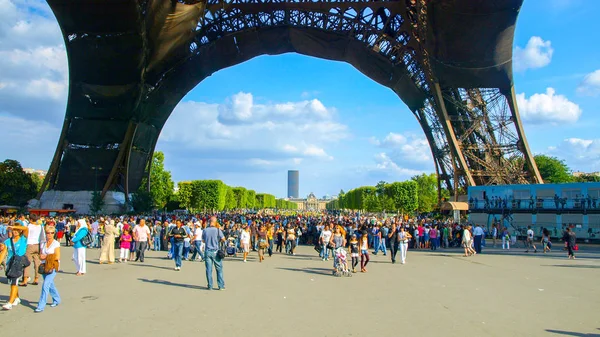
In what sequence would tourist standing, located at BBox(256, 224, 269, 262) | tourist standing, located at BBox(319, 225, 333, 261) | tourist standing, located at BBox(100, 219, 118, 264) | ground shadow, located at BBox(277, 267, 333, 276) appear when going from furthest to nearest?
tourist standing, located at BBox(319, 225, 333, 261) < tourist standing, located at BBox(256, 224, 269, 262) < tourist standing, located at BBox(100, 219, 118, 264) < ground shadow, located at BBox(277, 267, 333, 276)

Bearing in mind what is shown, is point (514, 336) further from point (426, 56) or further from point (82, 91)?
point (82, 91)

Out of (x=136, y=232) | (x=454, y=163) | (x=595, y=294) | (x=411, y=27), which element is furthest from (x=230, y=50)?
(x=595, y=294)

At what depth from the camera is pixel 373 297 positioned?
10.7m

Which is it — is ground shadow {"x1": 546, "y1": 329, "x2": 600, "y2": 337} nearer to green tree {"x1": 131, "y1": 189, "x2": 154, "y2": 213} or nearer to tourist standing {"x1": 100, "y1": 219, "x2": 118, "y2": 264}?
tourist standing {"x1": 100, "y1": 219, "x2": 118, "y2": 264}

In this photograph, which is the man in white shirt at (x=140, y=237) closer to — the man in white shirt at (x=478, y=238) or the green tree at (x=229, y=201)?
the man in white shirt at (x=478, y=238)

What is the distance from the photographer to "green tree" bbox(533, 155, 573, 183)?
223 feet

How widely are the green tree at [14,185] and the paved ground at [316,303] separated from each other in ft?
163

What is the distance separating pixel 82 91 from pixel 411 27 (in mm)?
29082

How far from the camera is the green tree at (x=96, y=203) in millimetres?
44000

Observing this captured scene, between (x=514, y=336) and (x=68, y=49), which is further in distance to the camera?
(x=68, y=49)

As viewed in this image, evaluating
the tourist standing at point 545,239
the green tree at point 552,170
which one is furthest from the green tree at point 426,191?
the tourist standing at point 545,239

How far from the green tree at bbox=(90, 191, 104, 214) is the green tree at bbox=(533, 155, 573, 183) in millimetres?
58440

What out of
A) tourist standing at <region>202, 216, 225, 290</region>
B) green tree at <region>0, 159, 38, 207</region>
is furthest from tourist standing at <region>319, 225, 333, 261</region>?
green tree at <region>0, 159, 38, 207</region>

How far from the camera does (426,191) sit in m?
87.9
